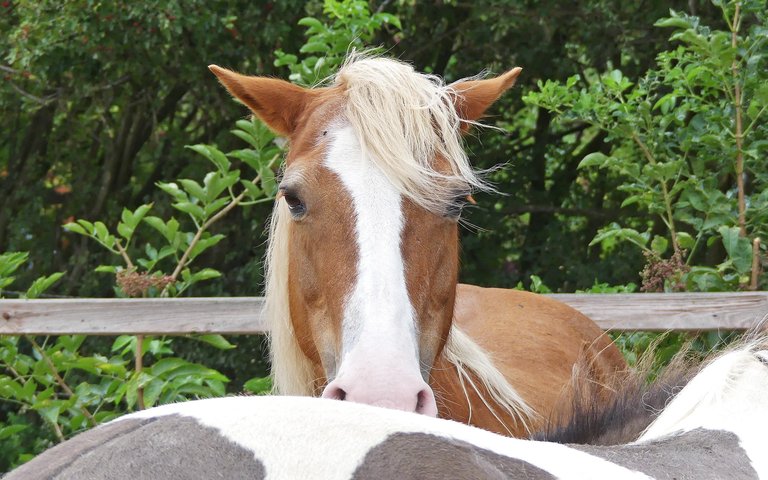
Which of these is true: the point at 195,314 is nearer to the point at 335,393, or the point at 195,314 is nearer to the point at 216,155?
the point at 216,155

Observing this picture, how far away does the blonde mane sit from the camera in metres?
1.97

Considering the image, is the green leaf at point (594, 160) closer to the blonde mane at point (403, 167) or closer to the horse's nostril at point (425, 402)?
the blonde mane at point (403, 167)

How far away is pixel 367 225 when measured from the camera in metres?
1.85

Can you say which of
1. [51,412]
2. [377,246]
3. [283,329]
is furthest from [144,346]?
[377,246]

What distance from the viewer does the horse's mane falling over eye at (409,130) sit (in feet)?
6.40

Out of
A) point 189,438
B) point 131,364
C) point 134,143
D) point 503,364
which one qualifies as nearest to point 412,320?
point 189,438

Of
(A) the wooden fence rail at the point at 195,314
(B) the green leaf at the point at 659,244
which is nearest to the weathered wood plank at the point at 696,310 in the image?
(A) the wooden fence rail at the point at 195,314

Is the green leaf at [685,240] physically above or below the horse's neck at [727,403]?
below

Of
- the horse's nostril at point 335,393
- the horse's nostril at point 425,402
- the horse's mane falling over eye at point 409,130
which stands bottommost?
the horse's nostril at point 425,402

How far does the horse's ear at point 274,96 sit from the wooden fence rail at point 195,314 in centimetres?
93

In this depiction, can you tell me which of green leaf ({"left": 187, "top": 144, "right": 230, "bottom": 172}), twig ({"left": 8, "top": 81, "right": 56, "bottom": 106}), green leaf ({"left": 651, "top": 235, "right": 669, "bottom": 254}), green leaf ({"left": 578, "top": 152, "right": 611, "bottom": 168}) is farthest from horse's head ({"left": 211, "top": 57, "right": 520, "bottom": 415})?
twig ({"left": 8, "top": 81, "right": 56, "bottom": 106})

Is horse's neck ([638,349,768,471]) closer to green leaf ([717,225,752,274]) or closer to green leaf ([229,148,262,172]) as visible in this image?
green leaf ([717,225,752,274])

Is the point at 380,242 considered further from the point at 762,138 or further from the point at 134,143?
the point at 134,143

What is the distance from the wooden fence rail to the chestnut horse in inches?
27.1
